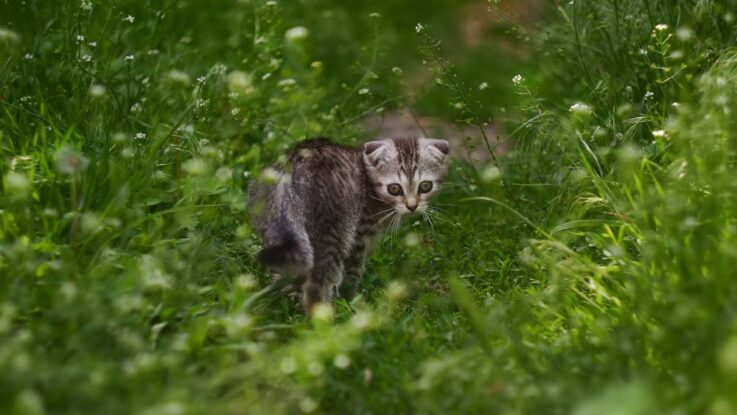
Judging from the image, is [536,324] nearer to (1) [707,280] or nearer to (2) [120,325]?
(1) [707,280]

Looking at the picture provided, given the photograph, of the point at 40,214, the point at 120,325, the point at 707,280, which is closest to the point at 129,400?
the point at 120,325

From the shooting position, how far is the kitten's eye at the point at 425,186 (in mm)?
5043

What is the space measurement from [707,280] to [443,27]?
6.24 metres

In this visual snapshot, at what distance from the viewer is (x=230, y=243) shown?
4.59 metres

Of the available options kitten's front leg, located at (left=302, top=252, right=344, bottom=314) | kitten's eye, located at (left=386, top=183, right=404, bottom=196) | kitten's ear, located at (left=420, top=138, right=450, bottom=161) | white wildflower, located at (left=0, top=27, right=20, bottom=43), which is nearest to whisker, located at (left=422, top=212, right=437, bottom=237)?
kitten's eye, located at (left=386, top=183, right=404, bottom=196)

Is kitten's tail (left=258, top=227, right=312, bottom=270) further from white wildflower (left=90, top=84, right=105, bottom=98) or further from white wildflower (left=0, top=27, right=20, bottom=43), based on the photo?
white wildflower (left=0, top=27, right=20, bottom=43)

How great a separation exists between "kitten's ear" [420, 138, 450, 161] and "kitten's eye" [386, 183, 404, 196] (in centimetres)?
33

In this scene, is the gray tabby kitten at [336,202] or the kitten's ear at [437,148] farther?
the kitten's ear at [437,148]

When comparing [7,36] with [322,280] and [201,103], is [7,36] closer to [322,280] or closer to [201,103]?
[201,103]

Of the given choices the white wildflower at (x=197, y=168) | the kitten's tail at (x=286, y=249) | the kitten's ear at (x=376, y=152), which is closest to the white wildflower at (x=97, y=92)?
the white wildflower at (x=197, y=168)

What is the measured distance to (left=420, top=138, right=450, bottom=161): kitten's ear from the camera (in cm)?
518

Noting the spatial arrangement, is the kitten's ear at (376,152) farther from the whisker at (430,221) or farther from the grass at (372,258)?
the grass at (372,258)

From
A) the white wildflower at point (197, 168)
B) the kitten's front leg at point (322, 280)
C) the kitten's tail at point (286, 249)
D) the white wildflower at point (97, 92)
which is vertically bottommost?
the kitten's front leg at point (322, 280)

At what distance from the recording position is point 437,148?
5234 millimetres
